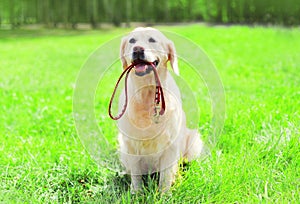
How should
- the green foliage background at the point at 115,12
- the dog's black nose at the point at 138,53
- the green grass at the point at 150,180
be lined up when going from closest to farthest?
1. the dog's black nose at the point at 138,53
2. the green grass at the point at 150,180
3. the green foliage background at the point at 115,12

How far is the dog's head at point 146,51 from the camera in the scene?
249 cm

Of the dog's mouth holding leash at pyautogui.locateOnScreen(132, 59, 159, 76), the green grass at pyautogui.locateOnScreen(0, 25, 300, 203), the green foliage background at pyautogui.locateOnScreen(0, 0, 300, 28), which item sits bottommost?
the green grass at pyautogui.locateOnScreen(0, 25, 300, 203)

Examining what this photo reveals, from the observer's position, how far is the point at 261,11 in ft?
87.1

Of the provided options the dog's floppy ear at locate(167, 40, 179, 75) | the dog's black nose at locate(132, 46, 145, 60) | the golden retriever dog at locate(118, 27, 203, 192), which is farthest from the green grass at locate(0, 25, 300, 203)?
the dog's black nose at locate(132, 46, 145, 60)

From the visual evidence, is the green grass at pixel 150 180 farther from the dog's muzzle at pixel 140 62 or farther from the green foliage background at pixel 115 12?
Answer: the green foliage background at pixel 115 12

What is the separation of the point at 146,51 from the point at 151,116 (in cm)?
46

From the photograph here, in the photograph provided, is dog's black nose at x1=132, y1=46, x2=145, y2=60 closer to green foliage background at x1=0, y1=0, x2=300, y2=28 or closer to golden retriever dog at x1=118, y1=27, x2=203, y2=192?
golden retriever dog at x1=118, y1=27, x2=203, y2=192

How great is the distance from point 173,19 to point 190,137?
31196mm

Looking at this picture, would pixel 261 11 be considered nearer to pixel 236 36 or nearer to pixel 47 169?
pixel 236 36

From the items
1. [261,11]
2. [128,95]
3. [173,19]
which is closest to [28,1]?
[173,19]

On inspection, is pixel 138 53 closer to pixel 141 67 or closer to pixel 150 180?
pixel 141 67

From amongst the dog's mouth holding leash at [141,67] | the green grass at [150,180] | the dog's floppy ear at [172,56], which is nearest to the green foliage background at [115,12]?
the green grass at [150,180]

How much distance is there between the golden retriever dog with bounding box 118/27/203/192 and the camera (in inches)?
104

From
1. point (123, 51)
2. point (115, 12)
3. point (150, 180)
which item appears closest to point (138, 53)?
point (123, 51)
